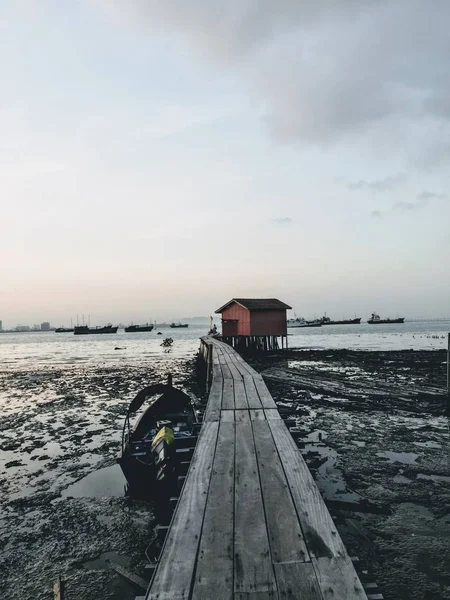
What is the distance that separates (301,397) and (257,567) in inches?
539

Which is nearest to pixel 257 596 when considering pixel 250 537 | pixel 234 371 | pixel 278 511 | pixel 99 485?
pixel 250 537

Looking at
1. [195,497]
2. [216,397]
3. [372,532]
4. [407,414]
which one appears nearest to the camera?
[195,497]

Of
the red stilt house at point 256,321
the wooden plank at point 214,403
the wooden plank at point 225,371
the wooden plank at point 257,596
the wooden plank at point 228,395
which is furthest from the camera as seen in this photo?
the red stilt house at point 256,321

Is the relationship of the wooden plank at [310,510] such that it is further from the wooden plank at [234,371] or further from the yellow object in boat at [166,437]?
the wooden plank at [234,371]

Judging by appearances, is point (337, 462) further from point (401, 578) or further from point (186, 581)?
point (186, 581)

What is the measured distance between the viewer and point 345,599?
102 inches

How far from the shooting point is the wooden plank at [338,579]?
8.66 ft

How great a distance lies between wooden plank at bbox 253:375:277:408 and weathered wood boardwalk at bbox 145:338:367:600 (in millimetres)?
2813

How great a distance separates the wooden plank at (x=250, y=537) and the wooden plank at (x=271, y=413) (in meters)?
2.41

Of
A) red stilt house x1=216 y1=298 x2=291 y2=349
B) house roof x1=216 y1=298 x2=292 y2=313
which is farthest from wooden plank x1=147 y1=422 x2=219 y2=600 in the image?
house roof x1=216 y1=298 x2=292 y2=313

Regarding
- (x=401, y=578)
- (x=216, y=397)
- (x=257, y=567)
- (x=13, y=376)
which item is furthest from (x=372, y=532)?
(x=13, y=376)

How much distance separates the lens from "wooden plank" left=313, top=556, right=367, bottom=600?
2641 mm

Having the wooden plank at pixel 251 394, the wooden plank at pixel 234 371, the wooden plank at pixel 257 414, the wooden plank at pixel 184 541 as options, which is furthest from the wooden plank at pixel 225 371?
the wooden plank at pixel 184 541

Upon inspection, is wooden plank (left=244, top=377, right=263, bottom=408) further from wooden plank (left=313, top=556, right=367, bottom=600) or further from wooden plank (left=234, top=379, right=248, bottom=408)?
wooden plank (left=313, top=556, right=367, bottom=600)
